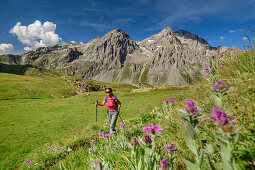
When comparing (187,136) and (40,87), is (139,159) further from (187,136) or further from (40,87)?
(40,87)

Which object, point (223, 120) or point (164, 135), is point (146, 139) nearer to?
point (223, 120)

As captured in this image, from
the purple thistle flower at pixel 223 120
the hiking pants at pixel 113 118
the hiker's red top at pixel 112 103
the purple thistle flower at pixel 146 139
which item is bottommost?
the hiking pants at pixel 113 118

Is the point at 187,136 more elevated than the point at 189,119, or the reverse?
the point at 189,119

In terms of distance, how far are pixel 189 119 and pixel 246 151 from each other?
1.09m

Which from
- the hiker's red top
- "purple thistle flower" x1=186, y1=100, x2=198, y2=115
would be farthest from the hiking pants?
"purple thistle flower" x1=186, y1=100, x2=198, y2=115

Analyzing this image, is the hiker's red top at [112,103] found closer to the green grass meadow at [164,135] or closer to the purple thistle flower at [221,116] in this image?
the green grass meadow at [164,135]

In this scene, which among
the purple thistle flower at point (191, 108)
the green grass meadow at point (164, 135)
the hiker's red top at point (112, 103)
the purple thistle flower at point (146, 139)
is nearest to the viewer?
the purple thistle flower at point (191, 108)

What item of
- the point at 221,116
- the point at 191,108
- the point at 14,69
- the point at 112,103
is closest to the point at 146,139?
the point at 191,108

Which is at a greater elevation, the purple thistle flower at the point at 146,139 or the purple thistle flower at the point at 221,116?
the purple thistle flower at the point at 221,116

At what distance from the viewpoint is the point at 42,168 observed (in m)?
4.87

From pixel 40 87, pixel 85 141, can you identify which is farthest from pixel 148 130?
pixel 40 87

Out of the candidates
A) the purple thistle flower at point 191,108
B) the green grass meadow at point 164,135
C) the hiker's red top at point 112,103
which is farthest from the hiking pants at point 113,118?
the purple thistle flower at point 191,108

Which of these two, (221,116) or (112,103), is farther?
(112,103)

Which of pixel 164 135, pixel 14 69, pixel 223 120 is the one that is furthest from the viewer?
pixel 14 69
